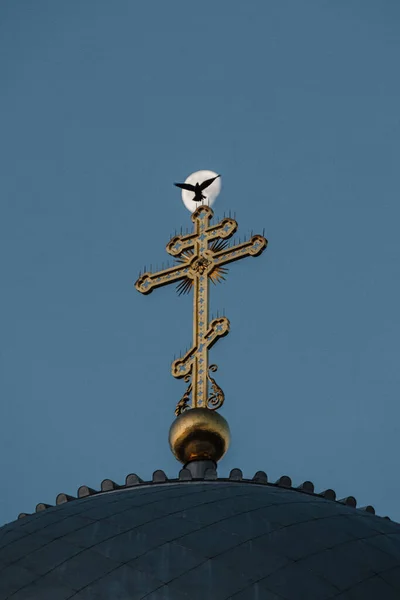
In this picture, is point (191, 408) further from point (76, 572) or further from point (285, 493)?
point (76, 572)

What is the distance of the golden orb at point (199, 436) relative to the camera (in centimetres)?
1570

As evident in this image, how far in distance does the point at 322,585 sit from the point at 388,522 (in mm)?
1921

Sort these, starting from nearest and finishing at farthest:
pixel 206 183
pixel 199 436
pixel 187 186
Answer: pixel 199 436 < pixel 206 183 < pixel 187 186

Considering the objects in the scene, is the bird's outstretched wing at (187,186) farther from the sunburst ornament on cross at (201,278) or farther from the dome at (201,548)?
the dome at (201,548)

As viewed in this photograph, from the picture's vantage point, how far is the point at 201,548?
11961 millimetres

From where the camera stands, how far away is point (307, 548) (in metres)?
12.1

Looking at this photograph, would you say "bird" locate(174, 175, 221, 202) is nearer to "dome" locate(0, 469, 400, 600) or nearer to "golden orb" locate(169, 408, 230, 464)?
"golden orb" locate(169, 408, 230, 464)

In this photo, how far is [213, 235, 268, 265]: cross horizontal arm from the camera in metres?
16.4

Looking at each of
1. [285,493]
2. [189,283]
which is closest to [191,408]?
[189,283]

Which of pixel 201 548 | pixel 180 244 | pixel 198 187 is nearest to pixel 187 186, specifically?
pixel 198 187

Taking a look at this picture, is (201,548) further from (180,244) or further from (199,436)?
(180,244)

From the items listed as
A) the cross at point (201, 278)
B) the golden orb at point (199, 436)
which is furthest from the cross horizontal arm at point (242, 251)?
the golden orb at point (199, 436)

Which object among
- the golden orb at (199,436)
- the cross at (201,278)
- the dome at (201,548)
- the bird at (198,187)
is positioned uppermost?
the bird at (198,187)

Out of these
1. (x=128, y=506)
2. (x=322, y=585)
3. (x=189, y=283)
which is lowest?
(x=322, y=585)
